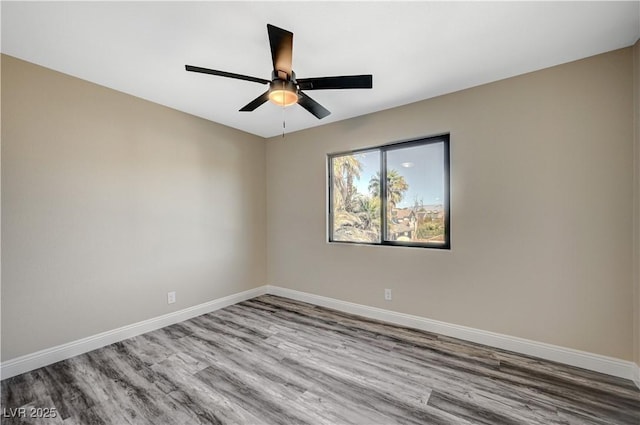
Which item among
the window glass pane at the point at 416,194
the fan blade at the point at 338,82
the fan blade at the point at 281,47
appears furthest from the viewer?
the window glass pane at the point at 416,194

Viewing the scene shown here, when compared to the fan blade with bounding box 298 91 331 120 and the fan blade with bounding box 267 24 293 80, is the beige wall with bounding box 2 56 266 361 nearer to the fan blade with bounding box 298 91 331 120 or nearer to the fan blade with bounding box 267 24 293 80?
the fan blade with bounding box 298 91 331 120

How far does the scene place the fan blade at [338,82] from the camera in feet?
5.89

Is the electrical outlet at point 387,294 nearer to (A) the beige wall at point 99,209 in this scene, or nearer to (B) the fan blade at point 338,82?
(A) the beige wall at point 99,209

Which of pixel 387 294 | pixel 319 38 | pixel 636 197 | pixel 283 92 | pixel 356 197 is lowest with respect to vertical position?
pixel 387 294

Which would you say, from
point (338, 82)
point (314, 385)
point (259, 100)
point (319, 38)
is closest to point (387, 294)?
point (314, 385)

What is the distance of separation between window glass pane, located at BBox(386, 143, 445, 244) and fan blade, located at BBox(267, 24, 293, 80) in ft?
6.05

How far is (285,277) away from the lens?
162 inches

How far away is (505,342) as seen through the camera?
8.04 feet

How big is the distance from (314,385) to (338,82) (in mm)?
2270

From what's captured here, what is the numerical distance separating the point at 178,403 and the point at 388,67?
3.12m

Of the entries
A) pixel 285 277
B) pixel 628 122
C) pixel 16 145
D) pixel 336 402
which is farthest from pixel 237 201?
pixel 628 122

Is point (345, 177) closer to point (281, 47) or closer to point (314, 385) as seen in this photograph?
point (281, 47)

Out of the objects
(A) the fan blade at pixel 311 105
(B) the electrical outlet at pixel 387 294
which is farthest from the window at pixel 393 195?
(A) the fan blade at pixel 311 105

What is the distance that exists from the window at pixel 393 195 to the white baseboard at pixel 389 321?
869 millimetres
